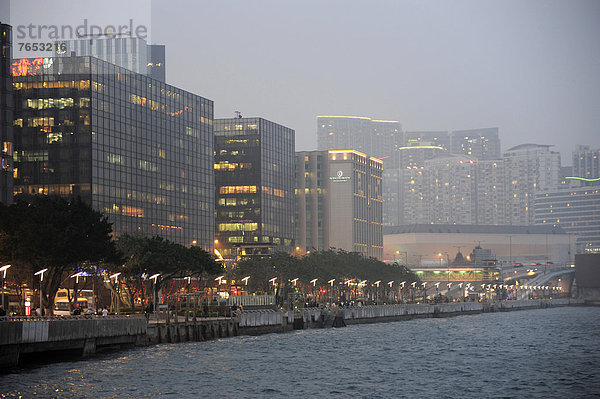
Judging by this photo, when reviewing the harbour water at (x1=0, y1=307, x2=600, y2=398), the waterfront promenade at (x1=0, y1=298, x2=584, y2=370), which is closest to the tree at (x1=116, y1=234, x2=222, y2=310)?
the waterfront promenade at (x1=0, y1=298, x2=584, y2=370)

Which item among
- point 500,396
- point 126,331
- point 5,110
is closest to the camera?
point 500,396

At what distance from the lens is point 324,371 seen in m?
87.4

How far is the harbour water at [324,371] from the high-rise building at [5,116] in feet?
143

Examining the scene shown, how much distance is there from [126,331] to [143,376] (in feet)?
78.0

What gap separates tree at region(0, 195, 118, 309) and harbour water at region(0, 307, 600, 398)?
50.0 ft

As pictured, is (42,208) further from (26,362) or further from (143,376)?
(143,376)

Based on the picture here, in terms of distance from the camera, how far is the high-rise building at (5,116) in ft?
458

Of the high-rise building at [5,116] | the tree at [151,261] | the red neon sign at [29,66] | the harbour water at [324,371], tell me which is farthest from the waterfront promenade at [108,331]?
the red neon sign at [29,66]

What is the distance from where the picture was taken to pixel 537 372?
292ft

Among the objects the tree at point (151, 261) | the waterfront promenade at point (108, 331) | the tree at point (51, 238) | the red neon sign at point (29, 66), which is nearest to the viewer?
the waterfront promenade at point (108, 331)

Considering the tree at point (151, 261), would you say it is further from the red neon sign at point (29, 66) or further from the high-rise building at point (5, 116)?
the red neon sign at point (29, 66)

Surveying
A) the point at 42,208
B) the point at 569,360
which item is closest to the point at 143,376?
the point at 42,208

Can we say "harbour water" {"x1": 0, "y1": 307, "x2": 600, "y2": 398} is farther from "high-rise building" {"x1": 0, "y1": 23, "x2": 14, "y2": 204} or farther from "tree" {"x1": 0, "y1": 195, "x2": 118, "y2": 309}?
"high-rise building" {"x1": 0, "y1": 23, "x2": 14, "y2": 204}

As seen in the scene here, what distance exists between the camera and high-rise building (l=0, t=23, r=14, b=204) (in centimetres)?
13950
